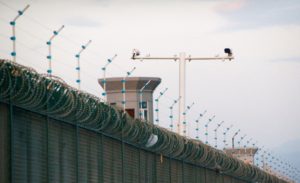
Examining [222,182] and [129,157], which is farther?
[222,182]

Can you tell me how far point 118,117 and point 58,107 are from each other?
668 cm

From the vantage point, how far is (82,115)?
39.7 meters

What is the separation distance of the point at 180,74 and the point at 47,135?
42.4 meters

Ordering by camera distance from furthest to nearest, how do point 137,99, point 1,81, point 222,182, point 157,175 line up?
point 137,99 < point 222,182 < point 157,175 < point 1,81

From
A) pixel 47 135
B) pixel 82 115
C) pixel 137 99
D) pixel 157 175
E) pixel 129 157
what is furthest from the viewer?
pixel 137 99

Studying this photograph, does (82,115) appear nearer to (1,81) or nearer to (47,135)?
(47,135)

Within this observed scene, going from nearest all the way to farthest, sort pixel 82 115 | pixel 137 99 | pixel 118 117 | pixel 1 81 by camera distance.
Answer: pixel 1 81 → pixel 82 115 → pixel 118 117 → pixel 137 99

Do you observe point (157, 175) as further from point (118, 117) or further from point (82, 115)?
point (82, 115)

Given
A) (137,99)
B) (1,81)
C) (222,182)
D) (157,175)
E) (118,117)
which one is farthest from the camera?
(137,99)

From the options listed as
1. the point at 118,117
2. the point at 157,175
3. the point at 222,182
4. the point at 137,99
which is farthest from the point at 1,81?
the point at 137,99

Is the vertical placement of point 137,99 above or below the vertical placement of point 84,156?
above

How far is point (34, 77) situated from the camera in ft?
113

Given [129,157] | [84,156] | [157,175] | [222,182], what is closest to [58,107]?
[84,156]

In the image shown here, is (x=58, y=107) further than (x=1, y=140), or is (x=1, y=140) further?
(x=58, y=107)
